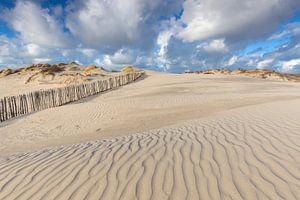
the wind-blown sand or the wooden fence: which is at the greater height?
the wind-blown sand

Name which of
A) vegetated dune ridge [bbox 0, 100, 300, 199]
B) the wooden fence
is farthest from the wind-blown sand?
the wooden fence

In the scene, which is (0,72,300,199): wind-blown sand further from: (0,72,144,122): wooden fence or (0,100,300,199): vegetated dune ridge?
(0,72,144,122): wooden fence

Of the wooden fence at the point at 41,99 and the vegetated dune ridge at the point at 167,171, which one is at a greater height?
the vegetated dune ridge at the point at 167,171

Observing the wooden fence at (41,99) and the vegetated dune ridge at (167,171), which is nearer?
the vegetated dune ridge at (167,171)

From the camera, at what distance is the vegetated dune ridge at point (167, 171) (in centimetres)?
312

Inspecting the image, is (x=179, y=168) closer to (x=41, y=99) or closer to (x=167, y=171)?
(x=167, y=171)

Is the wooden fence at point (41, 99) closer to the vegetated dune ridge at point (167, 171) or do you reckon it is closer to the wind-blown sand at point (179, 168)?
the wind-blown sand at point (179, 168)

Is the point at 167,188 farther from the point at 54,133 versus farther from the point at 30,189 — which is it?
the point at 54,133

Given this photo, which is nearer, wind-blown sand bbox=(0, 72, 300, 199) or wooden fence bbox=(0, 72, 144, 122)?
wind-blown sand bbox=(0, 72, 300, 199)

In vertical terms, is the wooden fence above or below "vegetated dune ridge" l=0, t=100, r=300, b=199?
below

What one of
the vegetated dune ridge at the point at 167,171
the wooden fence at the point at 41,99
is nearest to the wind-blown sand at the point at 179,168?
the vegetated dune ridge at the point at 167,171

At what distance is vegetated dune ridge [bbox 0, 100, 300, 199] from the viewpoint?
10.2 ft

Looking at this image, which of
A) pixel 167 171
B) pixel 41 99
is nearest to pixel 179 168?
pixel 167 171

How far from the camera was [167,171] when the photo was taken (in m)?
3.62
